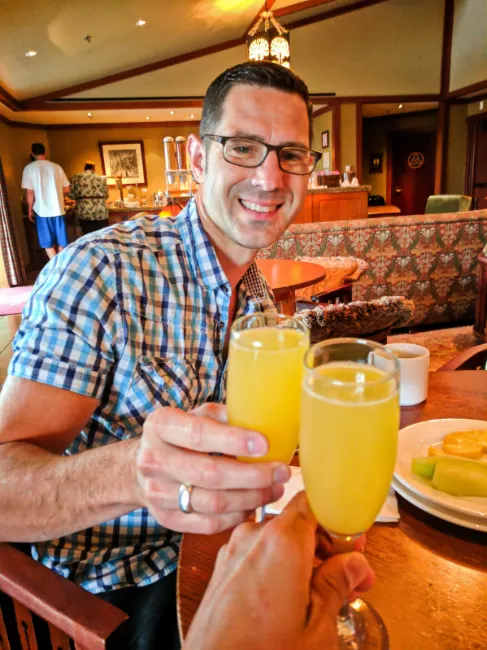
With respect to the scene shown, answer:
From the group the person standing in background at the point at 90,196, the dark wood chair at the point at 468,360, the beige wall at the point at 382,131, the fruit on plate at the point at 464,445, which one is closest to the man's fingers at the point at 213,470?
the fruit on plate at the point at 464,445

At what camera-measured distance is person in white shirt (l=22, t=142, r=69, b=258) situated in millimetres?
8234

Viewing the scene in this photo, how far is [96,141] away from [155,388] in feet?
39.2

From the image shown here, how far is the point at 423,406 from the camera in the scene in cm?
133

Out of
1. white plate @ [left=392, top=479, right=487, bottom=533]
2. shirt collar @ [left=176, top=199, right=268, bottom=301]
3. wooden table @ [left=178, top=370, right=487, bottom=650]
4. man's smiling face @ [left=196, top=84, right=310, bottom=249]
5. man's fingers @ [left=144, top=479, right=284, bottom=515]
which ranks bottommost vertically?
wooden table @ [left=178, top=370, right=487, bottom=650]

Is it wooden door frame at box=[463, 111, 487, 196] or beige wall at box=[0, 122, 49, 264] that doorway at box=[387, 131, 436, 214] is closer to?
wooden door frame at box=[463, 111, 487, 196]

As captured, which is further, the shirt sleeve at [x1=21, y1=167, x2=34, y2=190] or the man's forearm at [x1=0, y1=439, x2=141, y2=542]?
the shirt sleeve at [x1=21, y1=167, x2=34, y2=190]

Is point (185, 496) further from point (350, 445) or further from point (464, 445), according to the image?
point (464, 445)

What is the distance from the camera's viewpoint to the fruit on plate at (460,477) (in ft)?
2.84

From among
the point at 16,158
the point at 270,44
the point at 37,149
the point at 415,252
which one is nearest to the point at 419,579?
the point at 415,252

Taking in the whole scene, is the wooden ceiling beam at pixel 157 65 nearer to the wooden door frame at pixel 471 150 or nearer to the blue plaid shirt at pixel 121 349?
the wooden door frame at pixel 471 150

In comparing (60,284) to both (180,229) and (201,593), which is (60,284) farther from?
(201,593)

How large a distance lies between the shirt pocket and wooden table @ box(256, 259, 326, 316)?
1539mm

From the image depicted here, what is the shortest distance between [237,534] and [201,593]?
21 cm

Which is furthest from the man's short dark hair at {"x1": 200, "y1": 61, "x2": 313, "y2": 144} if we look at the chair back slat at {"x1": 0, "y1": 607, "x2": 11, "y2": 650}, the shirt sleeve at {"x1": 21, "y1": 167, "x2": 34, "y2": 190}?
the shirt sleeve at {"x1": 21, "y1": 167, "x2": 34, "y2": 190}
